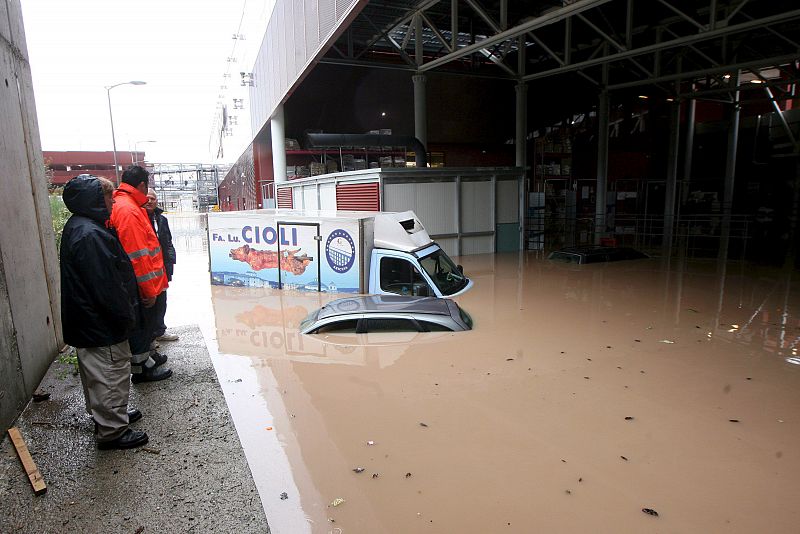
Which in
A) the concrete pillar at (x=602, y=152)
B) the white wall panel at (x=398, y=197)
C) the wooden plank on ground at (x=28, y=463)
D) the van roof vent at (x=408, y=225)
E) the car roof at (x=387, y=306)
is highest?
the concrete pillar at (x=602, y=152)

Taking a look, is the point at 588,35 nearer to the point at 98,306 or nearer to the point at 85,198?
the point at 85,198

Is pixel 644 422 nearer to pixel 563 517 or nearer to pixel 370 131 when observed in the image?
pixel 563 517

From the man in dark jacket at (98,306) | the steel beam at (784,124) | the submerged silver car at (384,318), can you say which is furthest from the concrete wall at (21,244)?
the steel beam at (784,124)

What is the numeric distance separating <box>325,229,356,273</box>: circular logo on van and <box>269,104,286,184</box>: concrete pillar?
12.9 m

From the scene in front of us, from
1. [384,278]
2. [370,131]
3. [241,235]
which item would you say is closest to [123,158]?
[370,131]

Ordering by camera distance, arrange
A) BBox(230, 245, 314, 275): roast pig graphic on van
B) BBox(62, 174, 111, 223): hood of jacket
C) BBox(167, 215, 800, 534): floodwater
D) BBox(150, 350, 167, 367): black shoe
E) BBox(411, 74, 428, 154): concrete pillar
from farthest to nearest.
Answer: BBox(411, 74, 428, 154): concrete pillar
BBox(230, 245, 314, 275): roast pig graphic on van
BBox(150, 350, 167, 367): black shoe
BBox(62, 174, 111, 223): hood of jacket
BBox(167, 215, 800, 534): floodwater

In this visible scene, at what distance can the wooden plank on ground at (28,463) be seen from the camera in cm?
339

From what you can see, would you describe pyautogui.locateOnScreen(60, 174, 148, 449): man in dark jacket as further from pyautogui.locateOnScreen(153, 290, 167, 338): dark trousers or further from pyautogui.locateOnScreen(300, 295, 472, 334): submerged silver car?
pyautogui.locateOnScreen(300, 295, 472, 334): submerged silver car

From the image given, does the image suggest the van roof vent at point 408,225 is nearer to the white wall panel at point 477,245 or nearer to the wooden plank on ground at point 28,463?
the white wall panel at point 477,245

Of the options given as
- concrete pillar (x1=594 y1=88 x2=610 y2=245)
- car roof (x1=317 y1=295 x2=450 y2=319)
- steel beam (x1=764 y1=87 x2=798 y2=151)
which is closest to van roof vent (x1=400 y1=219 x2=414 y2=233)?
car roof (x1=317 y1=295 x2=450 y2=319)

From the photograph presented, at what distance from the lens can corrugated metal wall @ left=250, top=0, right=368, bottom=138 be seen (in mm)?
10711

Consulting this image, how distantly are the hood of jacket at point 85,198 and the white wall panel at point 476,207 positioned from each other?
477 inches

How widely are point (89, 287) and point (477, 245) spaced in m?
13.0

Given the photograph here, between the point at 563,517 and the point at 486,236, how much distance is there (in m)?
13.1
